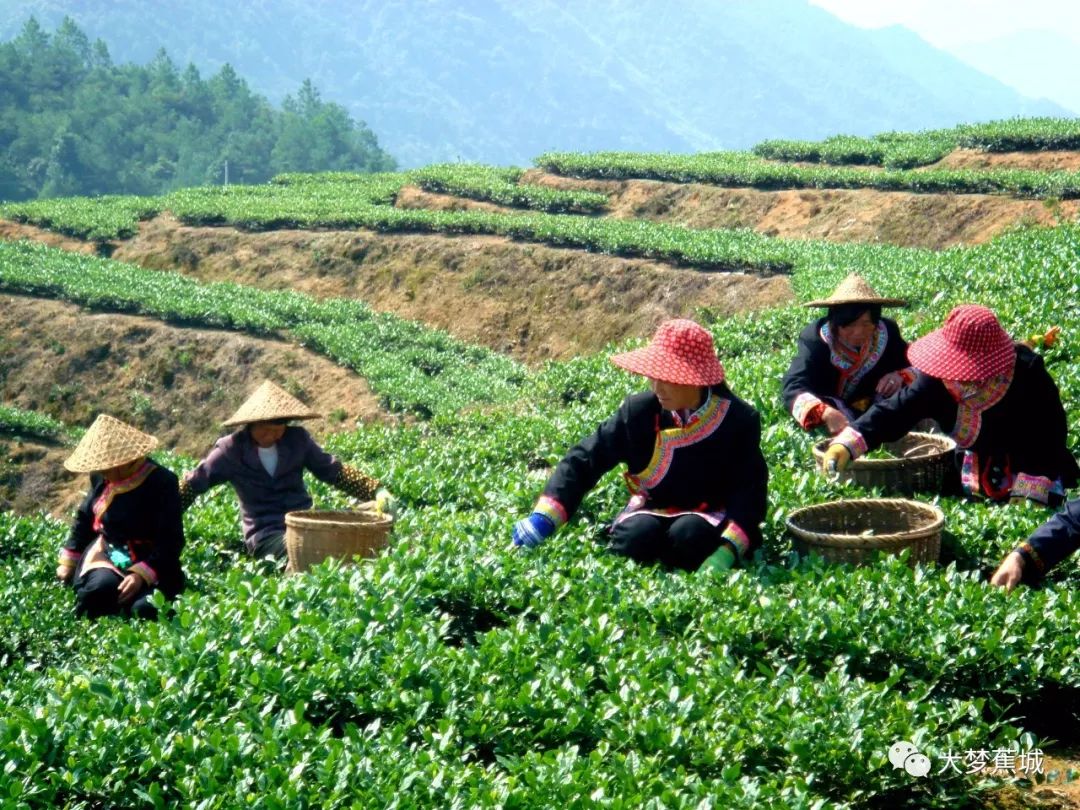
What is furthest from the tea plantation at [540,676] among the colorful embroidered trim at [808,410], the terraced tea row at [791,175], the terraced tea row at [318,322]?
the terraced tea row at [791,175]

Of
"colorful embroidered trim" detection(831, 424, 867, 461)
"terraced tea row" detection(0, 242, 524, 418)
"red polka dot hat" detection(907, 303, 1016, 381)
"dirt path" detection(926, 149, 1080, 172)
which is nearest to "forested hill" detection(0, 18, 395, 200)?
"terraced tea row" detection(0, 242, 524, 418)

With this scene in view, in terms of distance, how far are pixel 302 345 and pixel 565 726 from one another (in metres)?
14.6

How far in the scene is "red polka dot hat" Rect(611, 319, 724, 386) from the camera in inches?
223

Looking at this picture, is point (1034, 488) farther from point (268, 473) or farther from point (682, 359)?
point (268, 473)

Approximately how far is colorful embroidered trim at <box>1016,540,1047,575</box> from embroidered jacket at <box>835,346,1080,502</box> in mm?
1072

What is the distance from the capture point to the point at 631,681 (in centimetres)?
449

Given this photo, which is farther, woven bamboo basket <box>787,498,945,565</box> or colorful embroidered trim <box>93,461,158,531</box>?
colorful embroidered trim <box>93,461,158,531</box>

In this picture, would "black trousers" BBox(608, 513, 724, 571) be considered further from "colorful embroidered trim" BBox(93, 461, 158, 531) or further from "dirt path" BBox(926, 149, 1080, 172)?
"dirt path" BBox(926, 149, 1080, 172)

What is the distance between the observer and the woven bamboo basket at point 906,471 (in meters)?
6.68

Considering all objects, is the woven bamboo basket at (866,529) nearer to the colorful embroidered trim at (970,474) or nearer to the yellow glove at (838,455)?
the yellow glove at (838,455)

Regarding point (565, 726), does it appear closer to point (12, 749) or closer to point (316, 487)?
point (12, 749)

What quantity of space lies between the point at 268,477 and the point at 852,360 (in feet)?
11.3

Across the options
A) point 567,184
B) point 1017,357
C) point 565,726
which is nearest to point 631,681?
point 565,726

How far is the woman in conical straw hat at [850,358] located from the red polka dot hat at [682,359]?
1.96 metres
